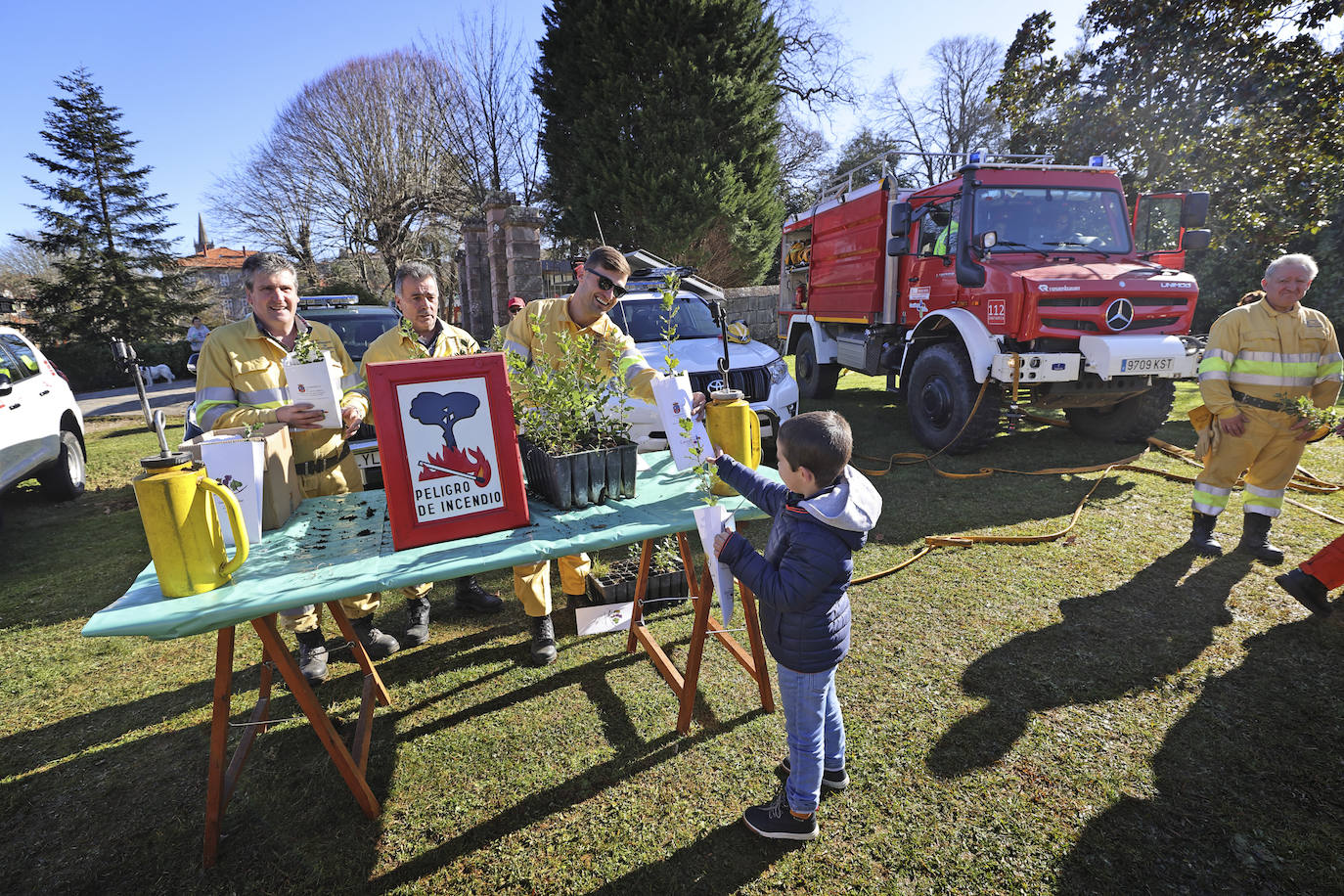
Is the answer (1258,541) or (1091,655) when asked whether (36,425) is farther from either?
(1258,541)

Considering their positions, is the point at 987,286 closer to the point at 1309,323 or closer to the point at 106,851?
the point at 1309,323

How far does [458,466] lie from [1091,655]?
10.1ft

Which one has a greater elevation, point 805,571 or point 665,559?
point 805,571

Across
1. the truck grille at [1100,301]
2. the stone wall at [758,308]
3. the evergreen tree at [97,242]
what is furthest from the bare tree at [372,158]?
the truck grille at [1100,301]

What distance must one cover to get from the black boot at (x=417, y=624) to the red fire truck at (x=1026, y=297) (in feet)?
16.6

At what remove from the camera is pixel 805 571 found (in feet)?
5.86

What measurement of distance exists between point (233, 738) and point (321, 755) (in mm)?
481

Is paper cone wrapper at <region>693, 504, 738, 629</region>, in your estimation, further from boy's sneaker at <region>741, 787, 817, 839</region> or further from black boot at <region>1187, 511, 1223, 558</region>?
black boot at <region>1187, 511, 1223, 558</region>

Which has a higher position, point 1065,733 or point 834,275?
point 834,275

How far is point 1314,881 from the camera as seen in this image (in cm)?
188

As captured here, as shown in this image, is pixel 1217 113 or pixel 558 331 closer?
pixel 558 331

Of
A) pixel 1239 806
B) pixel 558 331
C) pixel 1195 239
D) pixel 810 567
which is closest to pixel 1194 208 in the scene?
pixel 1195 239

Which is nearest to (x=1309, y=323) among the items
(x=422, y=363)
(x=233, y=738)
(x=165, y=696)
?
(x=422, y=363)

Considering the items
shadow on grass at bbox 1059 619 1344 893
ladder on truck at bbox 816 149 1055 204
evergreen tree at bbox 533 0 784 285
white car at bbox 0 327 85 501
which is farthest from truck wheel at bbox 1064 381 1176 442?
white car at bbox 0 327 85 501
